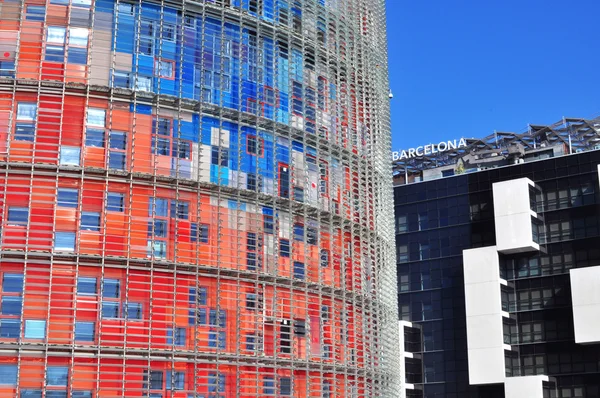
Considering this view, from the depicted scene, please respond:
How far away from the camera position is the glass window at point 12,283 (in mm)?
25531

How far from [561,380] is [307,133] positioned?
3857 cm

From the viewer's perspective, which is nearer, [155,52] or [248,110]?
[155,52]

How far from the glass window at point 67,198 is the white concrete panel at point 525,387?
43436 mm

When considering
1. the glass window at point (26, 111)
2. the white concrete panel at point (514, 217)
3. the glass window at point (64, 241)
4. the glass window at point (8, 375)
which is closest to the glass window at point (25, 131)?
the glass window at point (26, 111)

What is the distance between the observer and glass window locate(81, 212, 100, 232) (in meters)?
26.7

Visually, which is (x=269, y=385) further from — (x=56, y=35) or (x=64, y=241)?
(x=56, y=35)

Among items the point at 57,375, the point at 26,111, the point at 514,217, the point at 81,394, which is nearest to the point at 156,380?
the point at 81,394

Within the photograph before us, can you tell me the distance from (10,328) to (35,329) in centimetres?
65

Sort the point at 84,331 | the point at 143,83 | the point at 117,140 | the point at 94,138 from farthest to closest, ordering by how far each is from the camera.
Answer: the point at 143,83 < the point at 117,140 < the point at 94,138 < the point at 84,331

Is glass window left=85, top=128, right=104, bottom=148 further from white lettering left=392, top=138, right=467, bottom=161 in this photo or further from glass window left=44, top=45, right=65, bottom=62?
white lettering left=392, top=138, right=467, bottom=161

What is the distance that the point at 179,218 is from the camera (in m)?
28.3

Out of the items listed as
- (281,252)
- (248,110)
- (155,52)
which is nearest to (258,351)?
(281,252)

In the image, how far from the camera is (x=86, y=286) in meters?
26.2

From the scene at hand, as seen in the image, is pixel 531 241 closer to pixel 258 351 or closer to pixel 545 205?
pixel 545 205
